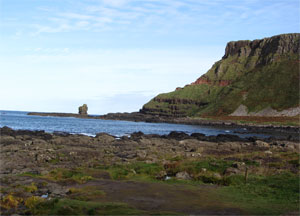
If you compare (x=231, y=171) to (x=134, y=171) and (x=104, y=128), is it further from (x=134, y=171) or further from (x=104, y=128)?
(x=104, y=128)

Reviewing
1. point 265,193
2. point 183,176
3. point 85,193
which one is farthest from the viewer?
point 183,176

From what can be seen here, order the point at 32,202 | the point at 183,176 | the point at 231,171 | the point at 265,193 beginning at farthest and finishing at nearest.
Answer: the point at 231,171
the point at 183,176
the point at 265,193
the point at 32,202

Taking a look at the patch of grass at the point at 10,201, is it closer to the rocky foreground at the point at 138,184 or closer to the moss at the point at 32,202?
the rocky foreground at the point at 138,184

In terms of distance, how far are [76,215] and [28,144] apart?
29.2 meters

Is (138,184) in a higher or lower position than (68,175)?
lower

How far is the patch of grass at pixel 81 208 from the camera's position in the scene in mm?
15047

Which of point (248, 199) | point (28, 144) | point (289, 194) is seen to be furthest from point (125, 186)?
point (28, 144)

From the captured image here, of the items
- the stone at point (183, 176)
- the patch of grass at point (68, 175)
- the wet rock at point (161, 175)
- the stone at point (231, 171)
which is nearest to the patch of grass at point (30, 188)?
the patch of grass at point (68, 175)

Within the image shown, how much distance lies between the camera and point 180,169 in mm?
26500

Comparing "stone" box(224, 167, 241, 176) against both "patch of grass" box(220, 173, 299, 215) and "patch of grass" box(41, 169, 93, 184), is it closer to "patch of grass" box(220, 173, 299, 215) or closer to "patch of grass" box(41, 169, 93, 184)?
"patch of grass" box(220, 173, 299, 215)

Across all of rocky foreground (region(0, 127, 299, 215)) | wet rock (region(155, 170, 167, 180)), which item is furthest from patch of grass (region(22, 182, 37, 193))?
wet rock (region(155, 170, 167, 180))

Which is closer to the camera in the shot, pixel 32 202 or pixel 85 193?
pixel 32 202

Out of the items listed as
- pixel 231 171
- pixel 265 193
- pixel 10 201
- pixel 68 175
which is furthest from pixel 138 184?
pixel 10 201

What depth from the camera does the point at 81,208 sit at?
15.7m
